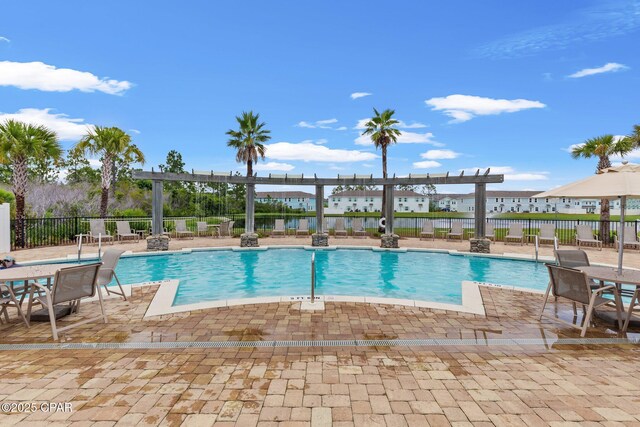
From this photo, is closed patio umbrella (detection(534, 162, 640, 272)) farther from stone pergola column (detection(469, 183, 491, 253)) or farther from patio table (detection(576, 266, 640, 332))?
stone pergola column (detection(469, 183, 491, 253))

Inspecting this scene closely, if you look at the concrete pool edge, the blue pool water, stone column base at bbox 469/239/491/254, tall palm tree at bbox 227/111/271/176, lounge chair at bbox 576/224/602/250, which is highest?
tall palm tree at bbox 227/111/271/176

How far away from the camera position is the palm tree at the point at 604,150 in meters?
13.8

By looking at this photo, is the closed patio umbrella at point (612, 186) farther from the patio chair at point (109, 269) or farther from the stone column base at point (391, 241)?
the stone column base at point (391, 241)

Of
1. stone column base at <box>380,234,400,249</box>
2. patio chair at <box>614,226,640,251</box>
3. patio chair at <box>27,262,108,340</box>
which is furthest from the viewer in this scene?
stone column base at <box>380,234,400,249</box>

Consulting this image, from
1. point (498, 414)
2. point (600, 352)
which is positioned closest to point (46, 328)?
point (498, 414)

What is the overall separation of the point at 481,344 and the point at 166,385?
131 inches

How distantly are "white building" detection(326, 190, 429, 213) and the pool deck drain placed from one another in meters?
55.2

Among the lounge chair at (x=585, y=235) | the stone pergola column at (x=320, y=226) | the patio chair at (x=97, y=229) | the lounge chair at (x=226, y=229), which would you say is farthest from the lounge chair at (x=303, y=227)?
the lounge chair at (x=585, y=235)

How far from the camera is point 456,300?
675cm

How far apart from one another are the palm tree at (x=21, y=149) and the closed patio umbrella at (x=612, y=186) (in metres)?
16.1

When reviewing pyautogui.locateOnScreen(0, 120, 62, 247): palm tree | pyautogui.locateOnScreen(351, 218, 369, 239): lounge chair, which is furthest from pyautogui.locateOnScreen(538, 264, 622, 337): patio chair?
pyautogui.locateOnScreen(0, 120, 62, 247): palm tree

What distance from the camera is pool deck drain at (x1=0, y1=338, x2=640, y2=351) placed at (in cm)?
370

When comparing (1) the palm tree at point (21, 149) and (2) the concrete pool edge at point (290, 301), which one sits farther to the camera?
(1) the palm tree at point (21, 149)

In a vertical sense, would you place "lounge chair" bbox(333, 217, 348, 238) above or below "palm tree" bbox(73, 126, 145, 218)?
below
